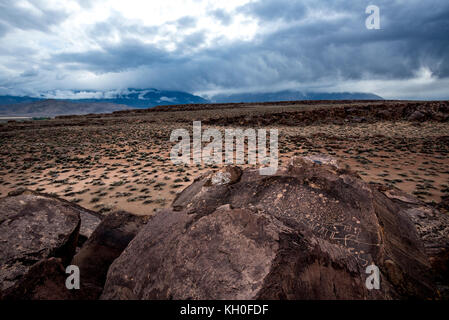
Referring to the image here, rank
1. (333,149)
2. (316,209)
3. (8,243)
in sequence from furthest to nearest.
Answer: (333,149) → (316,209) → (8,243)

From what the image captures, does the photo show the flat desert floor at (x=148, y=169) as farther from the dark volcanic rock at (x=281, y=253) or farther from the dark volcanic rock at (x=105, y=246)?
the dark volcanic rock at (x=281, y=253)

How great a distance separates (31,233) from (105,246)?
110 centimetres

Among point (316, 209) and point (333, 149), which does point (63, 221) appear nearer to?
point (316, 209)

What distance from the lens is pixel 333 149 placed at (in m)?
16.2

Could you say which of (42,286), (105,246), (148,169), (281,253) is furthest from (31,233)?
(148,169)

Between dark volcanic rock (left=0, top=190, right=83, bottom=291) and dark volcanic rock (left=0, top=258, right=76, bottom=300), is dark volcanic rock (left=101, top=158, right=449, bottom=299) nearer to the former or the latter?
dark volcanic rock (left=0, top=258, right=76, bottom=300)

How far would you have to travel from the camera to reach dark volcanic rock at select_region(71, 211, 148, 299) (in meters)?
3.06

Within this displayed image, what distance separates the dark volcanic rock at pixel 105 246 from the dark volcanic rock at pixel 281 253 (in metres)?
0.82

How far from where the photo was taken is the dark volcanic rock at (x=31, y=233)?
3.04 m

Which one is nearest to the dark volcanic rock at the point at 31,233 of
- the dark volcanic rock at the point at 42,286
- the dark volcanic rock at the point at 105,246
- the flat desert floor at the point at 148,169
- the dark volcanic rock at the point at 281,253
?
the dark volcanic rock at the point at 105,246

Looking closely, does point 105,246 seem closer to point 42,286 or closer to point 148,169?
point 42,286

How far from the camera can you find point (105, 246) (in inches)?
138
